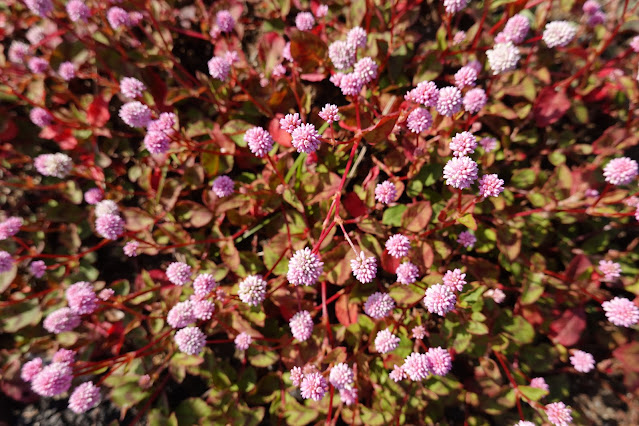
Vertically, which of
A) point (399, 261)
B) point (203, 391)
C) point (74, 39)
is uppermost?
point (74, 39)

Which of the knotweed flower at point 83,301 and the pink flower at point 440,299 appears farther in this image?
the knotweed flower at point 83,301

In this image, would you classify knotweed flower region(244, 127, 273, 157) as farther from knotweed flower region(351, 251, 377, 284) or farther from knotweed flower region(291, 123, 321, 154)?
knotweed flower region(351, 251, 377, 284)

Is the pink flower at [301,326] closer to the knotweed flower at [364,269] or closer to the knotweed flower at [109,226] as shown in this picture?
the knotweed flower at [364,269]

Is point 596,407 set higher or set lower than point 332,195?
lower

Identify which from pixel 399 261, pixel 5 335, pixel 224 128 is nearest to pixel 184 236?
pixel 224 128

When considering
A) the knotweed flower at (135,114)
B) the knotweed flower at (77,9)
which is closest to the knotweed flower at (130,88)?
the knotweed flower at (135,114)

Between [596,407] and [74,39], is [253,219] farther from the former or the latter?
[596,407]
